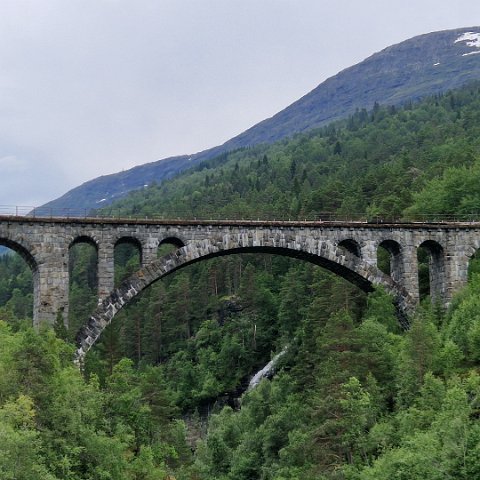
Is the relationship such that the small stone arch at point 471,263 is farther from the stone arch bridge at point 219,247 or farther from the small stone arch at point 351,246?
the small stone arch at point 351,246

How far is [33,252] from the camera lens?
45.3 metres

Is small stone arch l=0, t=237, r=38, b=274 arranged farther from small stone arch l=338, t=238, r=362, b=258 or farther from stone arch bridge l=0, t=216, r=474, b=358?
small stone arch l=338, t=238, r=362, b=258

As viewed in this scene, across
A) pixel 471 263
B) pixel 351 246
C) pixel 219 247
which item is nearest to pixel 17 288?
pixel 351 246

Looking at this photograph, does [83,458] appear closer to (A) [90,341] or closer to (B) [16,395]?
(B) [16,395]

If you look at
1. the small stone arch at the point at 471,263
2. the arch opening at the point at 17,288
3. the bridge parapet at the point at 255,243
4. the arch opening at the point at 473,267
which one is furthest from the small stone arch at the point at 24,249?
the arch opening at the point at 17,288

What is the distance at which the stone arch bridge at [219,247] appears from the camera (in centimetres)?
4544

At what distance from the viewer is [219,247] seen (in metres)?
50.1

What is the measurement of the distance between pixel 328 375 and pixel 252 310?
49.2 metres

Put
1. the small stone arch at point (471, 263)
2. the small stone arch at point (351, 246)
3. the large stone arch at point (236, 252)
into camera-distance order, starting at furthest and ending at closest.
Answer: the small stone arch at point (471, 263) < the small stone arch at point (351, 246) < the large stone arch at point (236, 252)

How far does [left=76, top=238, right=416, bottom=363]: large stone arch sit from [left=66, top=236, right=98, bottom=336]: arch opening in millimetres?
46913

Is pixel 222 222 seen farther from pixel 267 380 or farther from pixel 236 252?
pixel 267 380

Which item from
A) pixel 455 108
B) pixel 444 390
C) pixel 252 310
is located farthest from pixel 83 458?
pixel 455 108

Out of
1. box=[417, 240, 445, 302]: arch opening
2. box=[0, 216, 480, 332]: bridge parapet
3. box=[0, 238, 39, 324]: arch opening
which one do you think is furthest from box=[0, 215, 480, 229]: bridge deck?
box=[0, 238, 39, 324]: arch opening

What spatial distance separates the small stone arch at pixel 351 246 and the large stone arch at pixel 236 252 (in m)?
0.77
